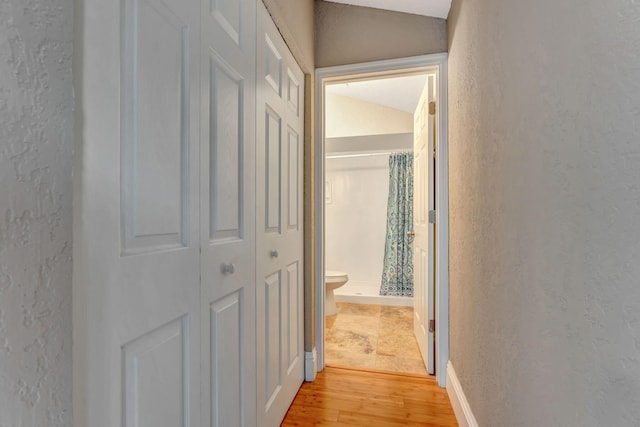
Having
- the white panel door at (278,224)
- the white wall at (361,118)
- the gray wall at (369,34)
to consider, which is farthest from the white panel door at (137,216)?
the white wall at (361,118)

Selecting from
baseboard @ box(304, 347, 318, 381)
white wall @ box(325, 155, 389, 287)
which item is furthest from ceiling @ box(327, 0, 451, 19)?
white wall @ box(325, 155, 389, 287)

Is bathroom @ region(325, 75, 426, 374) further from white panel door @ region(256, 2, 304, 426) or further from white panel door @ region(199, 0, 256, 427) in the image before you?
white panel door @ region(199, 0, 256, 427)

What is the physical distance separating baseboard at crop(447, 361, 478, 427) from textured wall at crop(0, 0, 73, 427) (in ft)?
4.97

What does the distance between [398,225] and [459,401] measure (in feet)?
8.30

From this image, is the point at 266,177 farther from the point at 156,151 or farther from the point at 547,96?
the point at 547,96

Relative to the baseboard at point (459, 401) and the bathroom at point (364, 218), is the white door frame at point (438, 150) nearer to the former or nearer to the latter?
the baseboard at point (459, 401)

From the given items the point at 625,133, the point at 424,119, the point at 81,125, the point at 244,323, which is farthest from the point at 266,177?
the point at 424,119

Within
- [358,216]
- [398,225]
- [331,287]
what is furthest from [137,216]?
[358,216]

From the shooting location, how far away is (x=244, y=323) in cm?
115

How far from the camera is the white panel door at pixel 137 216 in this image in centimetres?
53

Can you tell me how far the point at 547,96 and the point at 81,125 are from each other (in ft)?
3.26

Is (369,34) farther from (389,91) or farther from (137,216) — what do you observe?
(137,216)

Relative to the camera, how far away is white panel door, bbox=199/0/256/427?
2.98 feet

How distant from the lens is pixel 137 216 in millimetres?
645
